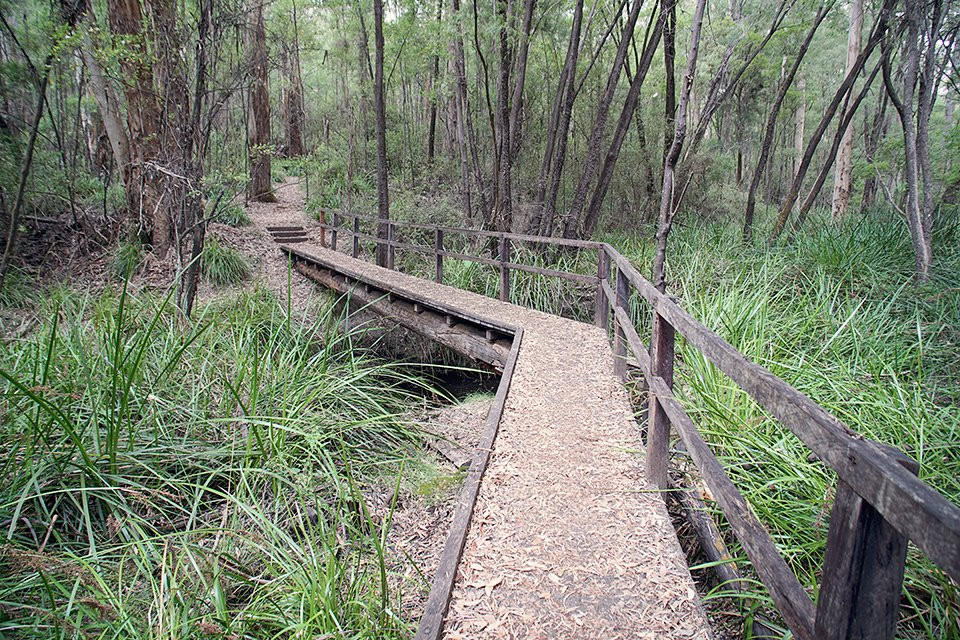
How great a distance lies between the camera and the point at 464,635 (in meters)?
1.72

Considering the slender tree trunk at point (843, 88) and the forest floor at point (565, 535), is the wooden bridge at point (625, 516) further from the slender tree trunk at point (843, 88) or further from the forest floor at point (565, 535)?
the slender tree trunk at point (843, 88)

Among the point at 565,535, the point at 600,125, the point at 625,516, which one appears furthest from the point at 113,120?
the point at 625,516

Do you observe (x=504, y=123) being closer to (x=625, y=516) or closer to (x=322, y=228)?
(x=322, y=228)

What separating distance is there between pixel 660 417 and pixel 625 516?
52 centimetres

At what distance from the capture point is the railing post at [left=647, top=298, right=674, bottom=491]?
252 cm

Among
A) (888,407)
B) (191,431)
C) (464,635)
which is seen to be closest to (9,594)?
(191,431)

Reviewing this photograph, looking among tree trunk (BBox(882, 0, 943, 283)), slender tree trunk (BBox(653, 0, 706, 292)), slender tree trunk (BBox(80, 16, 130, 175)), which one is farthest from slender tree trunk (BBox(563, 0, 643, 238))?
slender tree trunk (BBox(80, 16, 130, 175))

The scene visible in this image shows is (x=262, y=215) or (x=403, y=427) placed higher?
(x=262, y=215)

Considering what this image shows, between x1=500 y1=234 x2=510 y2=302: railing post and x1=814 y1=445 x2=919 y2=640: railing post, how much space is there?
20.2ft

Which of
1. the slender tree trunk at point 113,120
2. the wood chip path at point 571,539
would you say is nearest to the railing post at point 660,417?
the wood chip path at point 571,539

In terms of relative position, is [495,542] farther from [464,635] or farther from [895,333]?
[895,333]

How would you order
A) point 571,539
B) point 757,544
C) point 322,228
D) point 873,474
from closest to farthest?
point 873,474
point 757,544
point 571,539
point 322,228

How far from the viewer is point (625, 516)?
7.79ft

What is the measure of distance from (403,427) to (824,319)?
360cm
